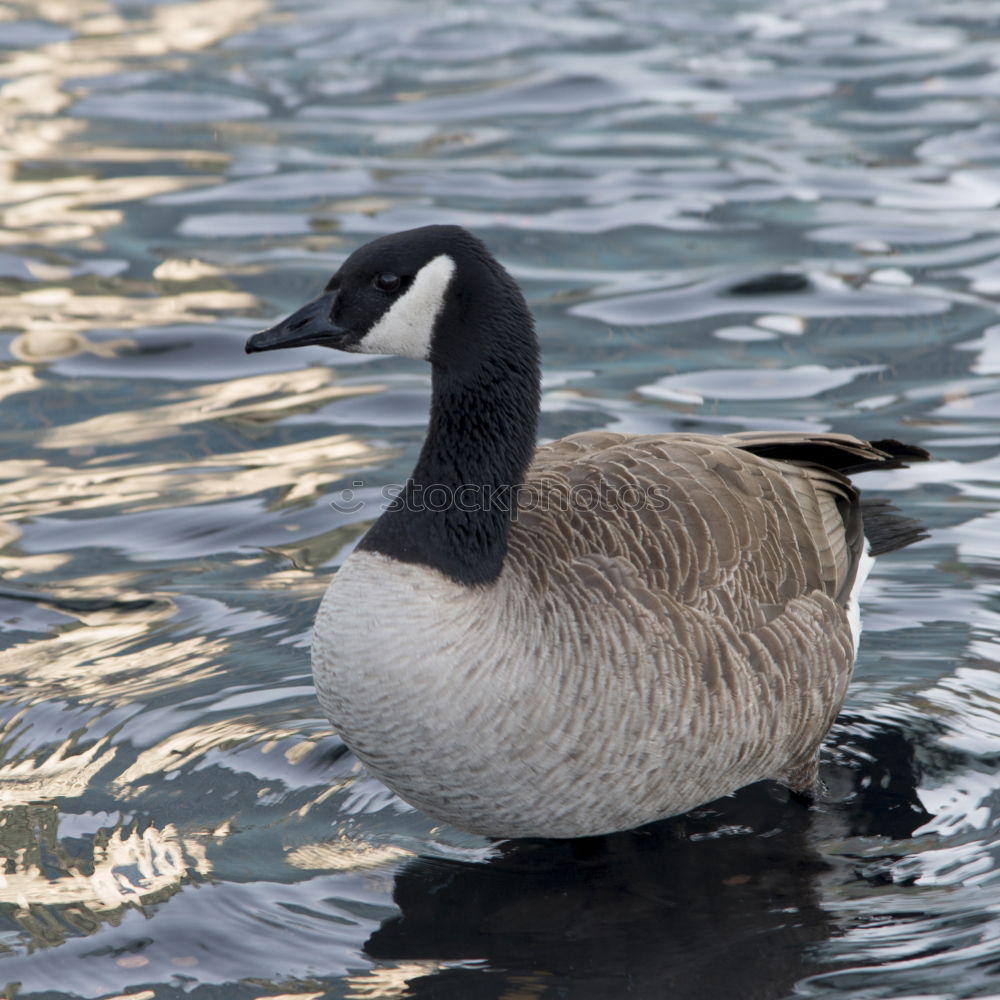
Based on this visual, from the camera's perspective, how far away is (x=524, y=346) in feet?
18.9

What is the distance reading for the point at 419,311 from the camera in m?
5.72

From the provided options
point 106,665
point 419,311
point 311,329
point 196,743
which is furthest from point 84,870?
point 419,311

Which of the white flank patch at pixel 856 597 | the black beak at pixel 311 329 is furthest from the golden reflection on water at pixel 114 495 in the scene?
the white flank patch at pixel 856 597

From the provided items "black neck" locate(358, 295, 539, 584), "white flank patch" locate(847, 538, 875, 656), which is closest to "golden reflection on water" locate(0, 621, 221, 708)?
"black neck" locate(358, 295, 539, 584)

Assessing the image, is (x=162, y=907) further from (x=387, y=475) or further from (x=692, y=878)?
(x=387, y=475)

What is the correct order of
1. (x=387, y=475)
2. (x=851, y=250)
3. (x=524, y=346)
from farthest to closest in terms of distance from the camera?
(x=851, y=250)
(x=387, y=475)
(x=524, y=346)

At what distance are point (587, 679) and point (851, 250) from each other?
8.48 metres

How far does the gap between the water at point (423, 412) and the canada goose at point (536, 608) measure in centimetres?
52

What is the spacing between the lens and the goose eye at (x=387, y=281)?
5723 millimetres

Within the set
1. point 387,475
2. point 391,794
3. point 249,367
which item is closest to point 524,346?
point 391,794

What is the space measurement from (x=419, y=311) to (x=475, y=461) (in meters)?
0.61

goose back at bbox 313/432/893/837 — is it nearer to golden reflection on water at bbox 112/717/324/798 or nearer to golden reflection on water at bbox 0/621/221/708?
golden reflection on water at bbox 112/717/324/798

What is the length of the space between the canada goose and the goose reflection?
25cm

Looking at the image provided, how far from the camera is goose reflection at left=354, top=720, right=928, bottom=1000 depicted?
5.17m
